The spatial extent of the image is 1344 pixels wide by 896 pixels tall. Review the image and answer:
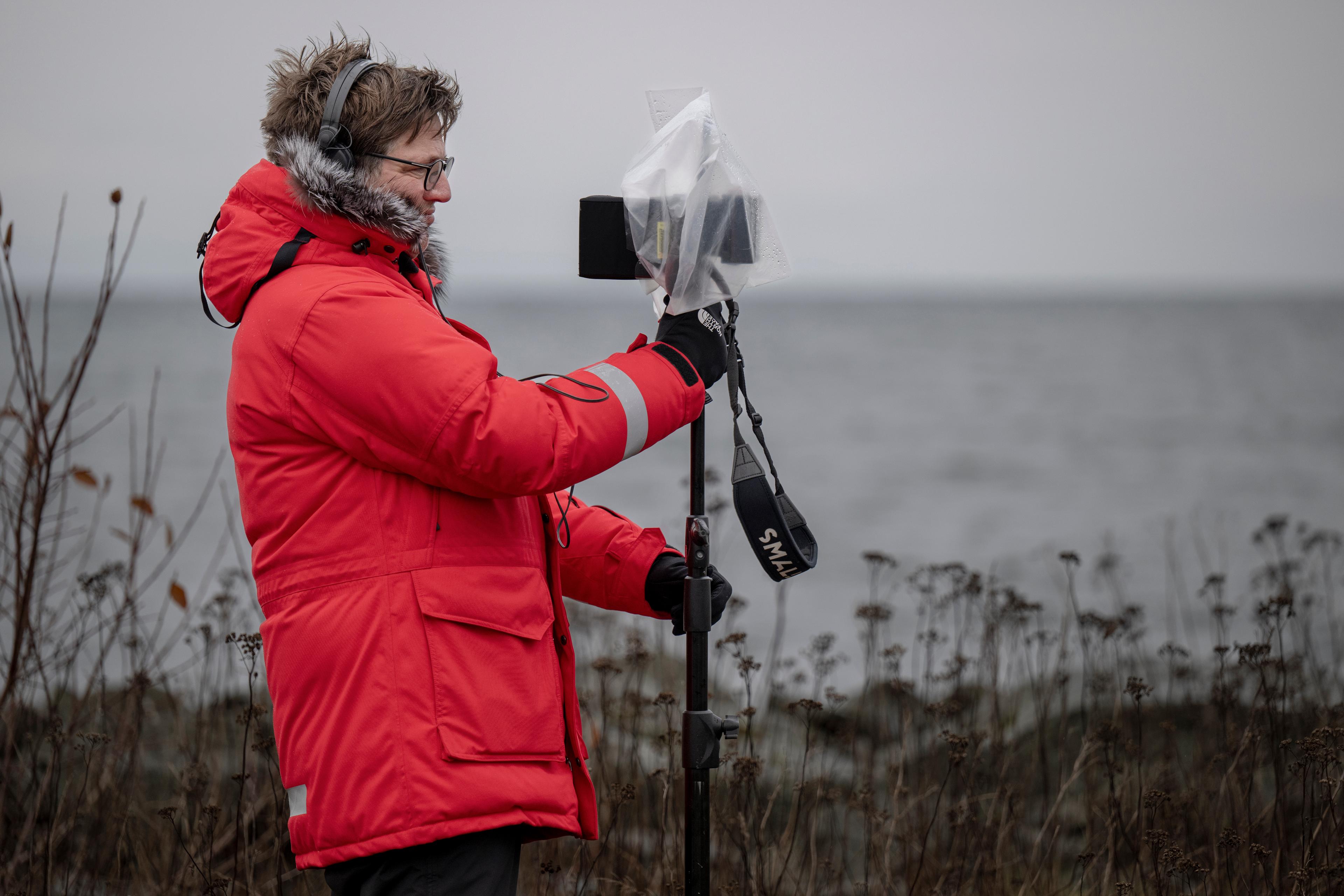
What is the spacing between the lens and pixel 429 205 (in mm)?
1666

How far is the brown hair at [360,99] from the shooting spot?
1605 mm

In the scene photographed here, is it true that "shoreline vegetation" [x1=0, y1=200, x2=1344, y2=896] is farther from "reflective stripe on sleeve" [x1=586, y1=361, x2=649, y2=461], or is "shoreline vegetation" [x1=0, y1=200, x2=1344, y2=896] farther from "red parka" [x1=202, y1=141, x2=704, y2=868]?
"reflective stripe on sleeve" [x1=586, y1=361, x2=649, y2=461]

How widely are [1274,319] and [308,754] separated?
79.1m

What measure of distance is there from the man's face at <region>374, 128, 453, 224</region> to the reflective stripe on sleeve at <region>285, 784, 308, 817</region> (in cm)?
87

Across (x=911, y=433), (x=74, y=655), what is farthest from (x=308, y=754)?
(x=911, y=433)

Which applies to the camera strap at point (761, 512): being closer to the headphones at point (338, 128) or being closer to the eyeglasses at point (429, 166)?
the eyeglasses at point (429, 166)

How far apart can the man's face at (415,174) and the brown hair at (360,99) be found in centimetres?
1

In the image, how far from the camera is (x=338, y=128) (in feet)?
5.09

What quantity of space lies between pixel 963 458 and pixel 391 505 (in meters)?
18.6

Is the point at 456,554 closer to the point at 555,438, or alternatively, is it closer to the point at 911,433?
the point at 555,438

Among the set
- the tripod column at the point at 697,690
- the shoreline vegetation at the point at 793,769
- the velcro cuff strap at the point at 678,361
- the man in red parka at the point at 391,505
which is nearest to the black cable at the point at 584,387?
the man in red parka at the point at 391,505

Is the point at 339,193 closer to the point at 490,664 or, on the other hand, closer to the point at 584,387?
the point at 584,387

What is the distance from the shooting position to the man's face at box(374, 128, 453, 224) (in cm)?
162

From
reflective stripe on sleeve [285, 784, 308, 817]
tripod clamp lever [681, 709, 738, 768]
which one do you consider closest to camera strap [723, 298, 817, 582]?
tripod clamp lever [681, 709, 738, 768]
